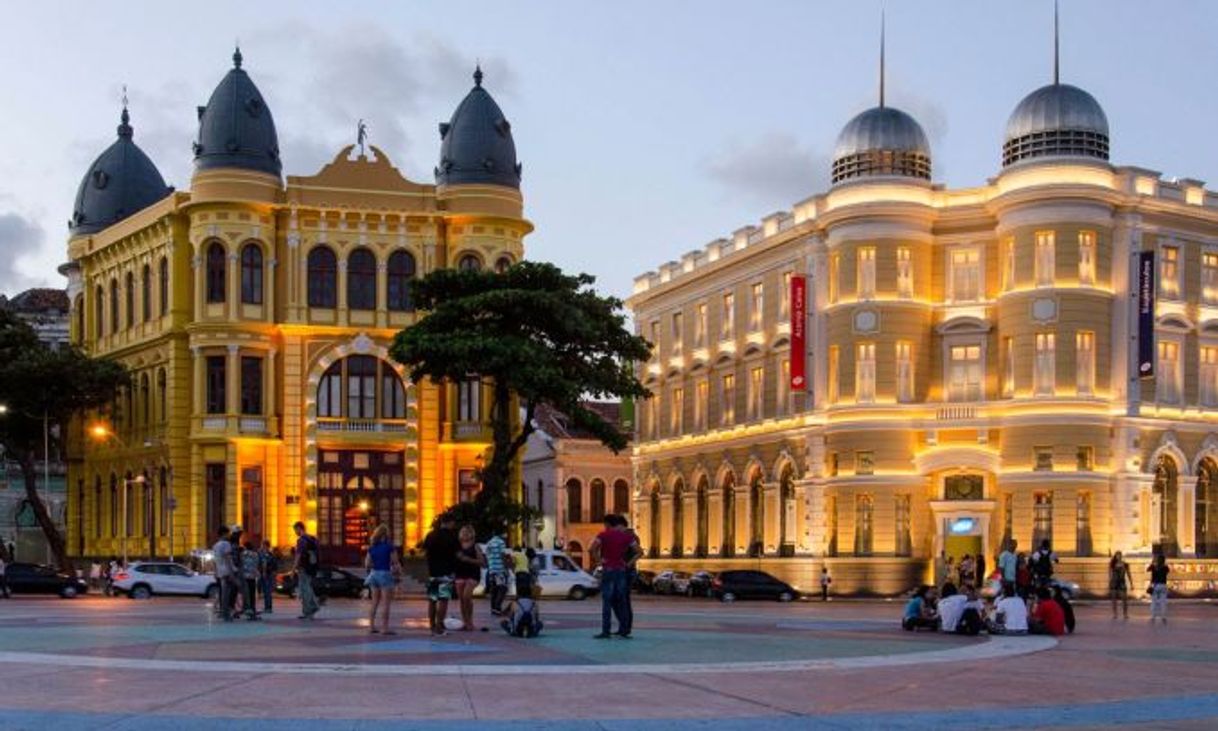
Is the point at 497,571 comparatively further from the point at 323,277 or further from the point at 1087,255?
the point at 323,277

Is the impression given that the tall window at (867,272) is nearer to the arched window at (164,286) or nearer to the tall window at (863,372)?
the tall window at (863,372)

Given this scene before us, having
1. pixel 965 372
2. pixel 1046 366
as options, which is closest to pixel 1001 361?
pixel 965 372

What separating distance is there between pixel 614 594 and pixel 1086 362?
39665mm

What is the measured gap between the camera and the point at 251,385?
70312 mm

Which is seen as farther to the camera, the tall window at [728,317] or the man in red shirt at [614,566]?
the tall window at [728,317]

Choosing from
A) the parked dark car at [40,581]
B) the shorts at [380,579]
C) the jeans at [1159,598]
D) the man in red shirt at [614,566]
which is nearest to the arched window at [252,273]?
the parked dark car at [40,581]

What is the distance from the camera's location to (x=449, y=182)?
73000 millimetres

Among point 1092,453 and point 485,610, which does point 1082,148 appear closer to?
point 1092,453

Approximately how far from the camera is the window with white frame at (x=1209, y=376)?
6538 cm

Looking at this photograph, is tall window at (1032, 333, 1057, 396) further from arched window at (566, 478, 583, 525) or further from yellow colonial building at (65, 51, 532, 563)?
arched window at (566, 478, 583, 525)

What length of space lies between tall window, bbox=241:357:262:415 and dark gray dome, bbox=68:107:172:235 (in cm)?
1697

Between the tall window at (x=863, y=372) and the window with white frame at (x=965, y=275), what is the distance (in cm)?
378

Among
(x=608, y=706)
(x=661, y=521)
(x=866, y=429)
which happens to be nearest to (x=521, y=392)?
(x=866, y=429)

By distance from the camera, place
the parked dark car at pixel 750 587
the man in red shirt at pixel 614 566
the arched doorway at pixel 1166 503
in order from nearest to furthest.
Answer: the man in red shirt at pixel 614 566, the parked dark car at pixel 750 587, the arched doorway at pixel 1166 503
